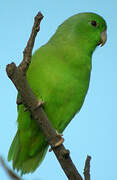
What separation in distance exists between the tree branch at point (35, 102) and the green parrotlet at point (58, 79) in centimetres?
47

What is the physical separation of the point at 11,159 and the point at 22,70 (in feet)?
5.31

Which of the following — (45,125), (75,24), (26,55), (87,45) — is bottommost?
(45,125)

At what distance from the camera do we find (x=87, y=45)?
3.52 meters

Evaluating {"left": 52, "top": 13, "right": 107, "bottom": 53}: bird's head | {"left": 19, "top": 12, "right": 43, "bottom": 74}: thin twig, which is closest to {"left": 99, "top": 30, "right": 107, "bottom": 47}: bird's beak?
{"left": 52, "top": 13, "right": 107, "bottom": 53}: bird's head

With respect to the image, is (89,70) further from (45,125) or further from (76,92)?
(45,125)

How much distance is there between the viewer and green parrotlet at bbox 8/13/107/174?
9.80 feet

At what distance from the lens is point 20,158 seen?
3439 millimetres

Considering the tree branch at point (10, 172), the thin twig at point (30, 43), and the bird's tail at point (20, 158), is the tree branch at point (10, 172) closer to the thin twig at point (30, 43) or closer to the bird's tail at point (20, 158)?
the thin twig at point (30, 43)

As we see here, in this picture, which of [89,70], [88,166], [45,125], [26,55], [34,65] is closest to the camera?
[26,55]

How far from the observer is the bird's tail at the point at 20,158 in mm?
3434

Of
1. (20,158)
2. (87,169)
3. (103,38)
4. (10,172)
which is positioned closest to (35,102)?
(87,169)

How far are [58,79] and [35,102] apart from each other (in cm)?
59

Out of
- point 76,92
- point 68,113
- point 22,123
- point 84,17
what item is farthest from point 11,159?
point 84,17

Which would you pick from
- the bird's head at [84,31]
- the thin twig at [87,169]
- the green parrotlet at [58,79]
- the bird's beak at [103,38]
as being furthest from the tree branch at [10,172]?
the bird's beak at [103,38]
